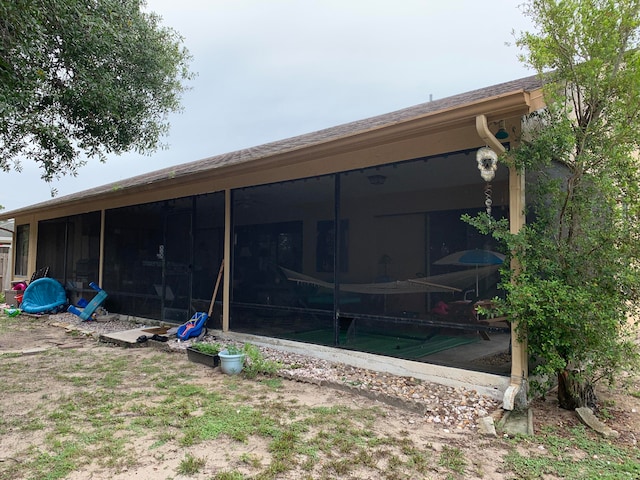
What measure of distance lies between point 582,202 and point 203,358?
12.2 ft

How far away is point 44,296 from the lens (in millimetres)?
8594

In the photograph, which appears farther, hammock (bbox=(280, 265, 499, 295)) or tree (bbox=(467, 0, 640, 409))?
hammock (bbox=(280, 265, 499, 295))

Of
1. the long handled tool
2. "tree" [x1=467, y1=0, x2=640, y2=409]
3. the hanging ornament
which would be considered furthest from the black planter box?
the hanging ornament

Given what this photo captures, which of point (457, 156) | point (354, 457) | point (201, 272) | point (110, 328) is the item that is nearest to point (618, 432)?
point (354, 457)

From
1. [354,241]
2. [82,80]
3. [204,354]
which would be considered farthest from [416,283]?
[82,80]

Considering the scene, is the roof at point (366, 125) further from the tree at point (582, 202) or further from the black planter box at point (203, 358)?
the black planter box at point (203, 358)

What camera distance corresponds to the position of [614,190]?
9.10 feet

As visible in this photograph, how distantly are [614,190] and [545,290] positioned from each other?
795 mm

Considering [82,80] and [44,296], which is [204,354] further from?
[44,296]

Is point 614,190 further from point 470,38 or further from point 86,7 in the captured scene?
point 470,38

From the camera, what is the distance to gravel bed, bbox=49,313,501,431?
9.84 ft

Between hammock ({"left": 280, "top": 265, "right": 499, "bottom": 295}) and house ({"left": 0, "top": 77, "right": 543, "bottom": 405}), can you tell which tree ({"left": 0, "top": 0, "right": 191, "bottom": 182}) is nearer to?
house ({"left": 0, "top": 77, "right": 543, "bottom": 405})

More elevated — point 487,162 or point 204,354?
point 487,162

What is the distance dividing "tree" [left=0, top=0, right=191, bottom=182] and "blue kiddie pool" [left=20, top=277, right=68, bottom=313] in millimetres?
4698
